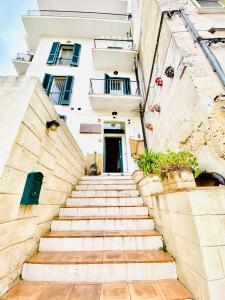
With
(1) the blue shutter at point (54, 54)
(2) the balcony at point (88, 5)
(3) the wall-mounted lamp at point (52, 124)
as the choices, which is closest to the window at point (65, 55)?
(1) the blue shutter at point (54, 54)

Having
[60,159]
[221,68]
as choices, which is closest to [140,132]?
[221,68]

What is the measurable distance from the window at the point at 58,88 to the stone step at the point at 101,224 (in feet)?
19.5

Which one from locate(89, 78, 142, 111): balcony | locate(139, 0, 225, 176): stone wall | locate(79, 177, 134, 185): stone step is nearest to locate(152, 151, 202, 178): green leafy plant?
locate(139, 0, 225, 176): stone wall

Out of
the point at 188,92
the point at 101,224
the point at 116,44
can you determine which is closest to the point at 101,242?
the point at 101,224

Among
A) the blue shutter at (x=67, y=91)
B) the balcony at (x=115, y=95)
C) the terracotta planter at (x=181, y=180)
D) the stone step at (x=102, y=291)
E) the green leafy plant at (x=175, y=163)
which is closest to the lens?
the stone step at (x=102, y=291)

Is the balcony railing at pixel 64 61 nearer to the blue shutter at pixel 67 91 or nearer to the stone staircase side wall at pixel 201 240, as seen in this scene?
the blue shutter at pixel 67 91

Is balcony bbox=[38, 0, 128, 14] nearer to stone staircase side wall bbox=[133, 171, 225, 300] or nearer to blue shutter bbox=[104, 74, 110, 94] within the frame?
blue shutter bbox=[104, 74, 110, 94]

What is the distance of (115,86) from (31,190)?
7778 millimetres

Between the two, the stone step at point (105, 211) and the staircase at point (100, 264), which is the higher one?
the stone step at point (105, 211)

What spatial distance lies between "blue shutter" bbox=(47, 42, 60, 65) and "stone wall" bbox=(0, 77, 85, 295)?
290 inches

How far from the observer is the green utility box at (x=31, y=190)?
1.81 meters

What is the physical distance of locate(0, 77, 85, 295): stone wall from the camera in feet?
5.16

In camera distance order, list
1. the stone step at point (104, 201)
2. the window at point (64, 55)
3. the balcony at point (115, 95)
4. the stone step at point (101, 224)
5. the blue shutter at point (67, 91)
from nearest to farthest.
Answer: the stone step at point (101, 224) → the stone step at point (104, 201) → the balcony at point (115, 95) → the blue shutter at point (67, 91) → the window at point (64, 55)

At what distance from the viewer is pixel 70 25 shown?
29.5 feet
